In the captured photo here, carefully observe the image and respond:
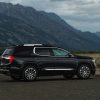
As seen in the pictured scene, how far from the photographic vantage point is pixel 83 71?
19734 mm

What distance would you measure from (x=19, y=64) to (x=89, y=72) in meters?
3.69

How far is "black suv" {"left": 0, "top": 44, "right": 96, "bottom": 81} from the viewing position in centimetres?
1836

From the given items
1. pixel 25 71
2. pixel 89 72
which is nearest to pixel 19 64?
pixel 25 71

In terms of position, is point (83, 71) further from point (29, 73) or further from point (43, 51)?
point (29, 73)

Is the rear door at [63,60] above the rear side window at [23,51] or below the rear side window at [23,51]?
below

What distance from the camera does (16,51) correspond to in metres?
18.6

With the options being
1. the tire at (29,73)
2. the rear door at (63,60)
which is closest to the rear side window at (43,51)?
the rear door at (63,60)

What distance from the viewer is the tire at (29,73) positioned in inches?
723

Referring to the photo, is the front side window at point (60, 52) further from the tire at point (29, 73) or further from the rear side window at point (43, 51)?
the tire at point (29, 73)

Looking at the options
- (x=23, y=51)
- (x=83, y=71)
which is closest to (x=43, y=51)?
(x=23, y=51)

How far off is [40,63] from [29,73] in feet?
2.53

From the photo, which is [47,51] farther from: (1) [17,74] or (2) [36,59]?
(1) [17,74]

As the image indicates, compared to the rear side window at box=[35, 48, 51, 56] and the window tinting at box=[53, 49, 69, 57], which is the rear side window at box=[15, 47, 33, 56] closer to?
the rear side window at box=[35, 48, 51, 56]

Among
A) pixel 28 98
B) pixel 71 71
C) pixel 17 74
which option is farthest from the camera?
pixel 71 71
